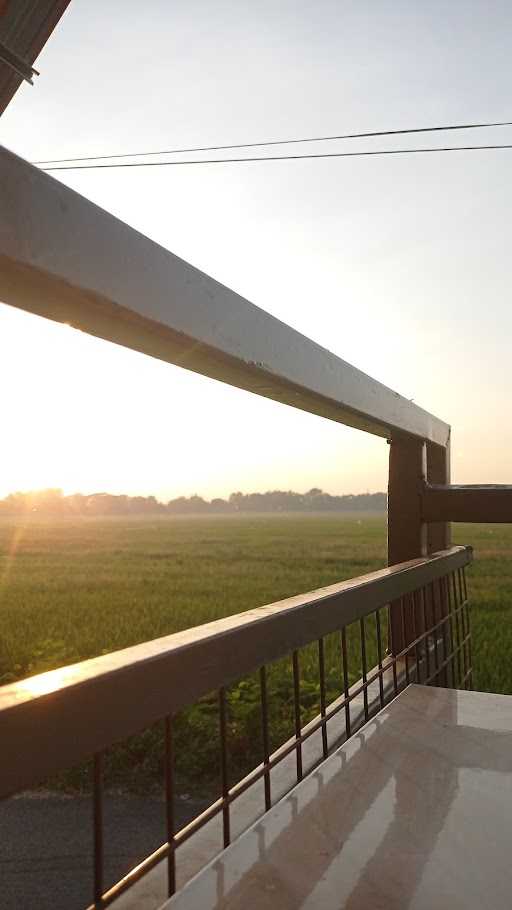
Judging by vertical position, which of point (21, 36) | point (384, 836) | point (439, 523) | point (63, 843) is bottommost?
point (63, 843)

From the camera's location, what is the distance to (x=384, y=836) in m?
1.22

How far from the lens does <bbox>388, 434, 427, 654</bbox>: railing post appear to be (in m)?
2.38

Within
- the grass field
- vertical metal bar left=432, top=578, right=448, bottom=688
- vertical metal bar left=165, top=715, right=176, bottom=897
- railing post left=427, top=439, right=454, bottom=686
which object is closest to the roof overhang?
vertical metal bar left=165, top=715, right=176, bottom=897

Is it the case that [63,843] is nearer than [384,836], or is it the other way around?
[384,836]

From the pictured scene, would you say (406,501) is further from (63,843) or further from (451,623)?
(63,843)

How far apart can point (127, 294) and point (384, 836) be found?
0.93 m

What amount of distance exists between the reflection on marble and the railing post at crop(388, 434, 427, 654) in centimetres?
71

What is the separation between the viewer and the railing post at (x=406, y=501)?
7.81 ft

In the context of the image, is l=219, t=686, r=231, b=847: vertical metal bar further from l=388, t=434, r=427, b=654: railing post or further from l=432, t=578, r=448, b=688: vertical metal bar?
l=432, t=578, r=448, b=688: vertical metal bar

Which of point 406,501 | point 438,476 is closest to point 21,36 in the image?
point 406,501

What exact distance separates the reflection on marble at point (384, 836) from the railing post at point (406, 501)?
705mm

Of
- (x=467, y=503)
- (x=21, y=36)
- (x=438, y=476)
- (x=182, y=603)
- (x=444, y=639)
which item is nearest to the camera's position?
(x=21, y=36)

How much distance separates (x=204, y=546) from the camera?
31438 mm

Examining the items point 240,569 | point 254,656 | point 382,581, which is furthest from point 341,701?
point 240,569
